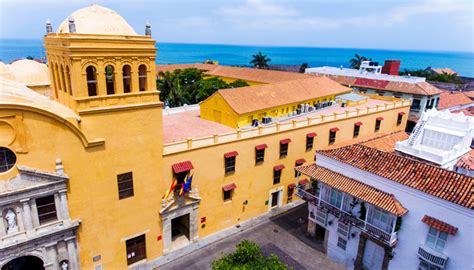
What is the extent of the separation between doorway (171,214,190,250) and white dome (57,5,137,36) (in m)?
17.2

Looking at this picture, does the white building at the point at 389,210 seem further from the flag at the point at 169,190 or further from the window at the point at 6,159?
the window at the point at 6,159

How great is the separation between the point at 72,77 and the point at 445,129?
1270 inches

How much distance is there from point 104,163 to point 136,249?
27.5 ft

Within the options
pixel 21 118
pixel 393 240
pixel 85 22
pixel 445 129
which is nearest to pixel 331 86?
pixel 445 129

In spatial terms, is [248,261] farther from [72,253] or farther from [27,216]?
[27,216]

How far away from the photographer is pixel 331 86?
46.8 metres

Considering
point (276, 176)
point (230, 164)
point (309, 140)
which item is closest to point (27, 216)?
point (230, 164)

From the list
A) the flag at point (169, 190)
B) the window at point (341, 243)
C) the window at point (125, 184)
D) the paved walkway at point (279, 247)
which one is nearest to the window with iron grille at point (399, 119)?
the paved walkway at point (279, 247)

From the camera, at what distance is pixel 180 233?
1174 inches

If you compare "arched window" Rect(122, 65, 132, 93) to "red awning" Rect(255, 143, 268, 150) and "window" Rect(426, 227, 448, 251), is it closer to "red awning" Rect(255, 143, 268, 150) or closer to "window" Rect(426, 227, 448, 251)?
"red awning" Rect(255, 143, 268, 150)

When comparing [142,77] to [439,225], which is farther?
[142,77]

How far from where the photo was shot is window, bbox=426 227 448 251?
19.8 meters

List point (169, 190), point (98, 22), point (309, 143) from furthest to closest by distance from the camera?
point (309, 143) < point (169, 190) < point (98, 22)

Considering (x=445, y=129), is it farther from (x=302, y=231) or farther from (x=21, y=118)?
(x=21, y=118)
